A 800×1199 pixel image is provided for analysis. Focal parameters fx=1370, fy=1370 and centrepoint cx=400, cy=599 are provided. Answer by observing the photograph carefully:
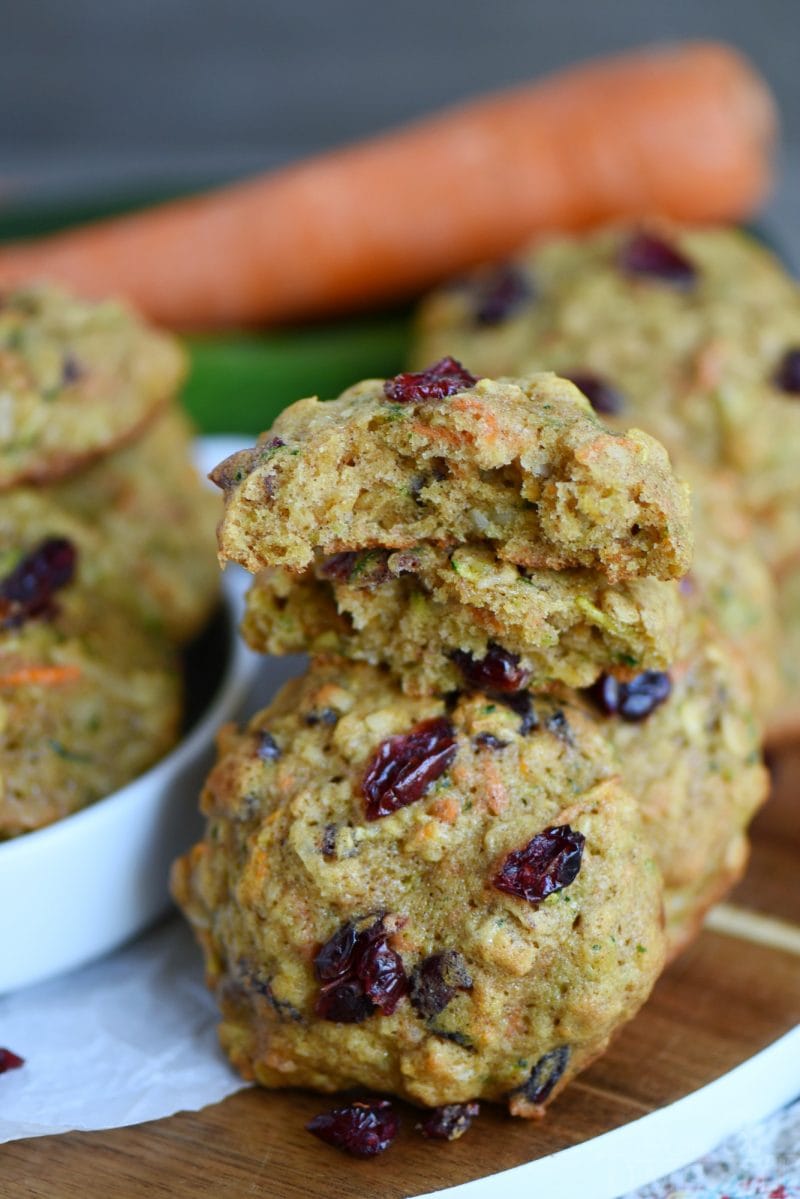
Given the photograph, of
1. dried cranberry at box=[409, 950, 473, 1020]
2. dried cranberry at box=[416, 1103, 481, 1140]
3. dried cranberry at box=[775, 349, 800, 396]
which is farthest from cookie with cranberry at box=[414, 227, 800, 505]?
dried cranberry at box=[416, 1103, 481, 1140]

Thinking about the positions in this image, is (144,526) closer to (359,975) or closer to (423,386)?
(423,386)

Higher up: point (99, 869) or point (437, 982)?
point (437, 982)

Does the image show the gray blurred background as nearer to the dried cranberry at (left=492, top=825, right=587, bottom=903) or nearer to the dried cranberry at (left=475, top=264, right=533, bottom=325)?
the dried cranberry at (left=475, top=264, right=533, bottom=325)

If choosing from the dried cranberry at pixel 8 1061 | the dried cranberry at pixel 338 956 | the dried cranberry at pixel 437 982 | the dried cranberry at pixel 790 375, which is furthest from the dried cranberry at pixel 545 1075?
the dried cranberry at pixel 790 375

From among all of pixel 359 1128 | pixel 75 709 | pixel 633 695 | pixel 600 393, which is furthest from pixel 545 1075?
pixel 600 393

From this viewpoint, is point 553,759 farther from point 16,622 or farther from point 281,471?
point 16,622

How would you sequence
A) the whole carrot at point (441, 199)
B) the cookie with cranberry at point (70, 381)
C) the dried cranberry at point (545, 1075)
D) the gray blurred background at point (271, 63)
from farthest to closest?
the gray blurred background at point (271, 63) < the whole carrot at point (441, 199) < the cookie with cranberry at point (70, 381) < the dried cranberry at point (545, 1075)

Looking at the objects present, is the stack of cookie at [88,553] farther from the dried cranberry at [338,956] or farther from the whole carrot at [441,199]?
the whole carrot at [441,199]
